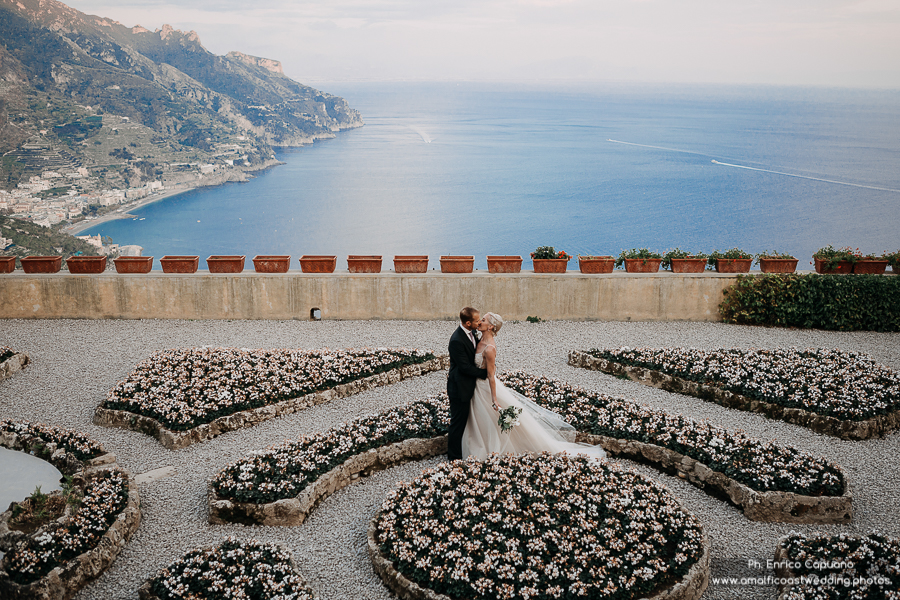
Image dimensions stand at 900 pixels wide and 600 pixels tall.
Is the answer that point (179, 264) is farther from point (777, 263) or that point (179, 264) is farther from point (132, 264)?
point (777, 263)

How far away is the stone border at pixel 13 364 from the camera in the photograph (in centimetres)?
1077

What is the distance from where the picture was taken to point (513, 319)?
14.2m

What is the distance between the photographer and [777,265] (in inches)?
565

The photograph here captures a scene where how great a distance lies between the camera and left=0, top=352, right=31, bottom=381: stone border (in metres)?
10.8

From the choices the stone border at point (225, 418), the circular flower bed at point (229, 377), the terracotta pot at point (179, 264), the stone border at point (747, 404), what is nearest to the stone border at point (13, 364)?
the circular flower bed at point (229, 377)

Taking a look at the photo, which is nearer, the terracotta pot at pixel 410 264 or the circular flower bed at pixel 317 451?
the circular flower bed at pixel 317 451

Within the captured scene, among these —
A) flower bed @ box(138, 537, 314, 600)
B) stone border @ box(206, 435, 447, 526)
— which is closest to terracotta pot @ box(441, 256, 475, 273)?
stone border @ box(206, 435, 447, 526)

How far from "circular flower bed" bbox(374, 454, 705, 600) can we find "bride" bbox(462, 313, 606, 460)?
1.09 feet

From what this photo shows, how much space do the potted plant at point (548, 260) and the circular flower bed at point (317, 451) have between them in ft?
20.1

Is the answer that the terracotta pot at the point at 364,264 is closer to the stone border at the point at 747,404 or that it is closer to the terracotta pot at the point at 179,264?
the terracotta pot at the point at 179,264

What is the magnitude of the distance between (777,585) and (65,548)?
6.67m

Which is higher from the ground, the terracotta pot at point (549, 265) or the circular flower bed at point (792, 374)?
the terracotta pot at point (549, 265)

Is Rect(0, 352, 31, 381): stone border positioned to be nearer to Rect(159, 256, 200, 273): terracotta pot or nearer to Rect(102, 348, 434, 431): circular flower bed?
Rect(102, 348, 434, 431): circular flower bed

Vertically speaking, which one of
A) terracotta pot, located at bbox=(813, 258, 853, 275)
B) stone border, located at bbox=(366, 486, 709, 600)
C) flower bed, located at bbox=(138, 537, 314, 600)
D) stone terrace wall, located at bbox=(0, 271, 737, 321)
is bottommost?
stone border, located at bbox=(366, 486, 709, 600)
